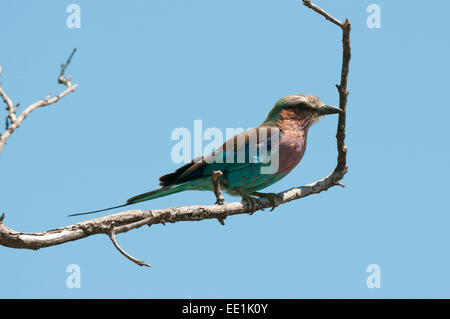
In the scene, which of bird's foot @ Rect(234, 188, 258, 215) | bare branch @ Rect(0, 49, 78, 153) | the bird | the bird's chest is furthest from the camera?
the bird's chest

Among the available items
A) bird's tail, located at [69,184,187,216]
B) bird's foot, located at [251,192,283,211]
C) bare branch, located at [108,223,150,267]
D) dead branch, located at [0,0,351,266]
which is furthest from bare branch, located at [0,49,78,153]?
bird's foot, located at [251,192,283,211]

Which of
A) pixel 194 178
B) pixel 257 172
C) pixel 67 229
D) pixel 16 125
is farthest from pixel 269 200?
pixel 16 125

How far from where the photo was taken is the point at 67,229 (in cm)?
380

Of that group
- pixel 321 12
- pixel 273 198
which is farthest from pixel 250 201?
pixel 321 12

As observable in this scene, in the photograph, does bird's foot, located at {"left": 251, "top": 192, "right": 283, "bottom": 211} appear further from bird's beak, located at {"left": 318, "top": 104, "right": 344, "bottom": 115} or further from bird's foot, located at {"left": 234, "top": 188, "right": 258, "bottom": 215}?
bird's beak, located at {"left": 318, "top": 104, "right": 344, "bottom": 115}

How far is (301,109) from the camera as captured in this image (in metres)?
6.24

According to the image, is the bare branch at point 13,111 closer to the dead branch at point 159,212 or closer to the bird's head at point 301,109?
the dead branch at point 159,212

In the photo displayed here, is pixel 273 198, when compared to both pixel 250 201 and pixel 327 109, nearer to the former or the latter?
pixel 250 201

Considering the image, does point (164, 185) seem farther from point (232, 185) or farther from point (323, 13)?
point (323, 13)

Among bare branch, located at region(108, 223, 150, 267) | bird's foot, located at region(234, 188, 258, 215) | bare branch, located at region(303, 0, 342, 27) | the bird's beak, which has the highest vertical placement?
bare branch, located at region(303, 0, 342, 27)

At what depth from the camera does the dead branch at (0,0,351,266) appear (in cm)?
355

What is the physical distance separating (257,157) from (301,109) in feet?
2.63

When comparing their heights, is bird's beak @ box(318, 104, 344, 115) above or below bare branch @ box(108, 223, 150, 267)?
above
